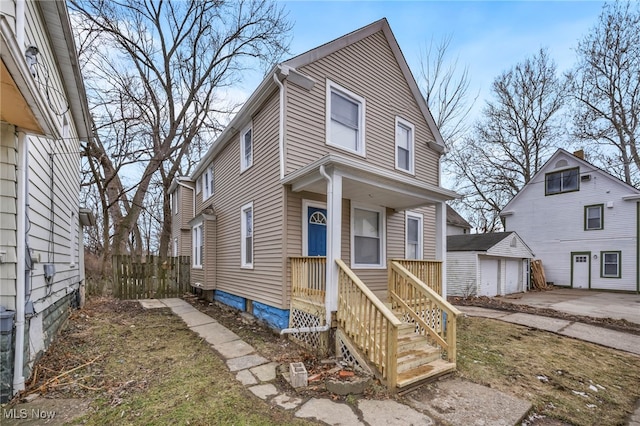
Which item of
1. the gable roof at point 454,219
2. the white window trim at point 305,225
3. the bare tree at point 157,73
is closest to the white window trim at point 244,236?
the white window trim at point 305,225

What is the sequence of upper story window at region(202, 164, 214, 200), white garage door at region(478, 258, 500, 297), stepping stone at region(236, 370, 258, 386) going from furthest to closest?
1. white garage door at region(478, 258, 500, 297)
2. upper story window at region(202, 164, 214, 200)
3. stepping stone at region(236, 370, 258, 386)

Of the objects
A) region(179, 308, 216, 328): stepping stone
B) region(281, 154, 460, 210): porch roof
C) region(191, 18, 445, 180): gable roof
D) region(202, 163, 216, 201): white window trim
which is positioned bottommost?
region(179, 308, 216, 328): stepping stone

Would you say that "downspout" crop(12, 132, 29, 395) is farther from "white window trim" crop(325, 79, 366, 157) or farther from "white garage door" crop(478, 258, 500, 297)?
"white garage door" crop(478, 258, 500, 297)

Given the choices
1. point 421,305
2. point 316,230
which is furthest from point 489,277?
point 316,230

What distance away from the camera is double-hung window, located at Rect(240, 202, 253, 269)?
7577mm

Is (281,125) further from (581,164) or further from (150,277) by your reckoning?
(581,164)

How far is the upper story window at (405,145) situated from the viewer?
861cm

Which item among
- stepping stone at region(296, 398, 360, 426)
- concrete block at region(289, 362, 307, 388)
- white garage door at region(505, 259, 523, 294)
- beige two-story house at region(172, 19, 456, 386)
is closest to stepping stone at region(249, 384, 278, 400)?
concrete block at region(289, 362, 307, 388)

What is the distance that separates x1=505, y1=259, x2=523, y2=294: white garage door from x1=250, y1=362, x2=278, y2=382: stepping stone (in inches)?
579

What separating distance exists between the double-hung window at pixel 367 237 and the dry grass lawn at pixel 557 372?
256cm

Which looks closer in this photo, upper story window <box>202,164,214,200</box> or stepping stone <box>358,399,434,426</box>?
stepping stone <box>358,399,434,426</box>

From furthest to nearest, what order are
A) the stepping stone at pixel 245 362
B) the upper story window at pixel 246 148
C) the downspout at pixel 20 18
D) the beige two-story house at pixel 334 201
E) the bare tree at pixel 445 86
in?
1. the bare tree at pixel 445 86
2. the upper story window at pixel 246 148
3. the beige two-story house at pixel 334 201
4. the stepping stone at pixel 245 362
5. the downspout at pixel 20 18

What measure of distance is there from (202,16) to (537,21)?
15587mm

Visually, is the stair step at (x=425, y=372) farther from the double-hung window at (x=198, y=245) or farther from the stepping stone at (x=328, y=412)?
the double-hung window at (x=198, y=245)
